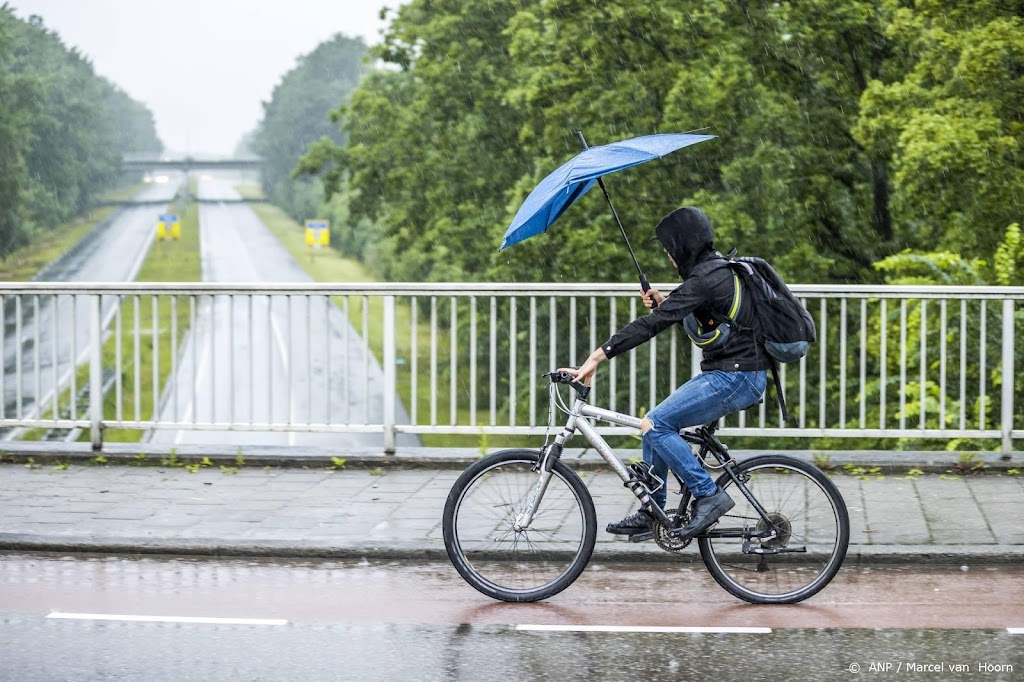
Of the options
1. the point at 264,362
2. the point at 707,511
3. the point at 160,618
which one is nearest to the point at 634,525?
the point at 707,511

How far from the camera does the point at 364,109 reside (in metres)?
37.4

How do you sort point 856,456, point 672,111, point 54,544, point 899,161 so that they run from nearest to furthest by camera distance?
point 54,544 < point 856,456 < point 899,161 < point 672,111

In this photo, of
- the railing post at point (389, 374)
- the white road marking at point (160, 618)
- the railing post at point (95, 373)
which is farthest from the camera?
the railing post at point (95, 373)

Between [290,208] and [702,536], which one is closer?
[702,536]

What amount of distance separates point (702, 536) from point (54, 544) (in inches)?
134

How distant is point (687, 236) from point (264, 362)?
4241cm

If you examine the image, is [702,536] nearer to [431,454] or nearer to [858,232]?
[431,454]

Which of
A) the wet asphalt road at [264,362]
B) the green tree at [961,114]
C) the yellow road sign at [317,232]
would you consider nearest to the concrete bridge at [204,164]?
the wet asphalt road at [264,362]

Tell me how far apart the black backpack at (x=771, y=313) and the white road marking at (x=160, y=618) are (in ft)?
7.53

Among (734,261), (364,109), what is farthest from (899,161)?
(364,109)

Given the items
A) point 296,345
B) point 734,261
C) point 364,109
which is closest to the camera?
point 734,261

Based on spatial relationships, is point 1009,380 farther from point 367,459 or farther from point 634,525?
point 367,459

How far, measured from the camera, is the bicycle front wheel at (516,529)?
5906 millimetres

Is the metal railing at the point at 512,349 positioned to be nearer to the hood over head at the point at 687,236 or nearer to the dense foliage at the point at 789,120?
the hood over head at the point at 687,236
